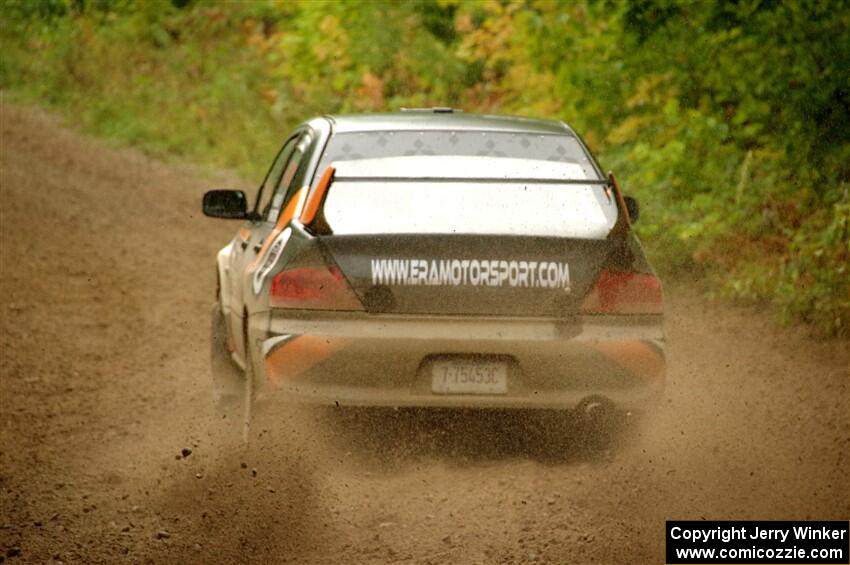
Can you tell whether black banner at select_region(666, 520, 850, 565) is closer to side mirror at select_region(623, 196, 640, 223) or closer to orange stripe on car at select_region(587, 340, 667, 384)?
orange stripe on car at select_region(587, 340, 667, 384)

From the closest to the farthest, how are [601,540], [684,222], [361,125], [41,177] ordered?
[601,540], [361,125], [684,222], [41,177]

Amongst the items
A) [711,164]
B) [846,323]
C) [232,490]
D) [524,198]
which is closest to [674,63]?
[711,164]

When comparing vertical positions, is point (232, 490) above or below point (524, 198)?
below

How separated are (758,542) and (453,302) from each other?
152 centimetres

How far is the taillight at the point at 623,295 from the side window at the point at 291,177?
1.50 metres

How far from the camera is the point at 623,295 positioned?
595 cm

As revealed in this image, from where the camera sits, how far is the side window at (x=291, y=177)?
6.66 metres

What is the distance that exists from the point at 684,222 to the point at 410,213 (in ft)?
20.4

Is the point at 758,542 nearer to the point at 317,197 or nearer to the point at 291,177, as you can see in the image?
the point at 317,197

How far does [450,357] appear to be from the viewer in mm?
5867

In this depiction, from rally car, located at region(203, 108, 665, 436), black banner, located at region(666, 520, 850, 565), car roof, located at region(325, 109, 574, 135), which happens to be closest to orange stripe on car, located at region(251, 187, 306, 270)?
rally car, located at region(203, 108, 665, 436)

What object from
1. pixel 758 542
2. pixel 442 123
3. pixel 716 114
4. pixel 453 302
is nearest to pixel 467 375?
pixel 453 302

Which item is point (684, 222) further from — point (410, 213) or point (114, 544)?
point (114, 544)

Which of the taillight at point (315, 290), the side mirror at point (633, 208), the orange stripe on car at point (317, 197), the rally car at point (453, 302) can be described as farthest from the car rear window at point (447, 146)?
the taillight at point (315, 290)
